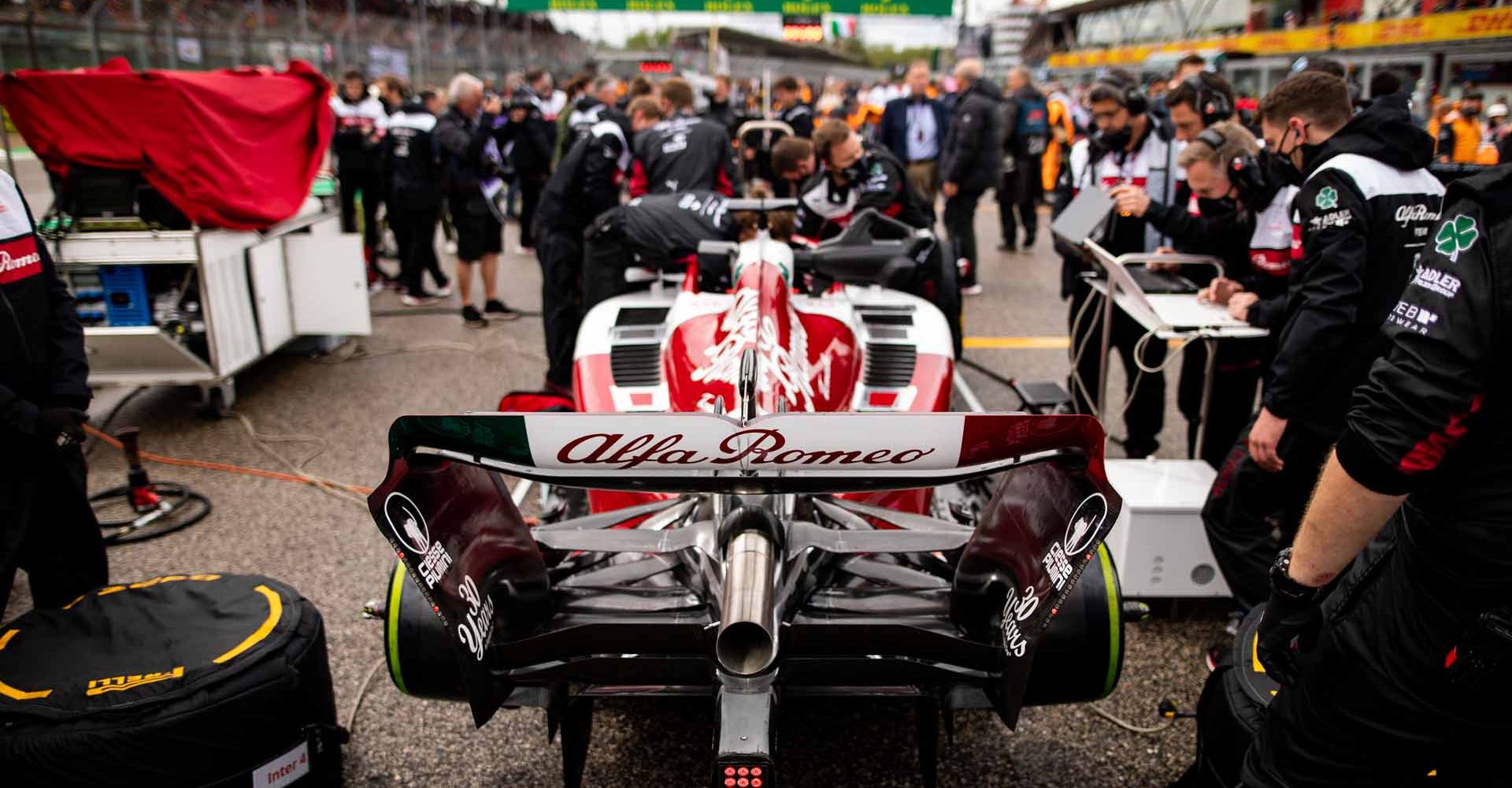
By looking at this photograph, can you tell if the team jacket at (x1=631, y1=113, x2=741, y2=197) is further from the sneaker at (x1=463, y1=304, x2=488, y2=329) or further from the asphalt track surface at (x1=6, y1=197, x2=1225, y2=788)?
the sneaker at (x1=463, y1=304, x2=488, y2=329)

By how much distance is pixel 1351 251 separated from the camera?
9.75 ft

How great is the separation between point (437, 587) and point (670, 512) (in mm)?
837

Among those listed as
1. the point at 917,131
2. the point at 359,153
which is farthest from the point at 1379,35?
the point at 359,153

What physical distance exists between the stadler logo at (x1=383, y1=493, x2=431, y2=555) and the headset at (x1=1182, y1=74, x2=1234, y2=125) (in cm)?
491

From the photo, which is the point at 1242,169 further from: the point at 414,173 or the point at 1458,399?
the point at 414,173

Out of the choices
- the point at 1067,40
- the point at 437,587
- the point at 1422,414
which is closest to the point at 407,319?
the point at 437,587

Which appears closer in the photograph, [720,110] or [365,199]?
[365,199]

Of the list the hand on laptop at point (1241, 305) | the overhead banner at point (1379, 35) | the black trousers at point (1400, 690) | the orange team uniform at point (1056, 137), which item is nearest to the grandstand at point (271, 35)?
the hand on laptop at point (1241, 305)

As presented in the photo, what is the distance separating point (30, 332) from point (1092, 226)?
390 cm

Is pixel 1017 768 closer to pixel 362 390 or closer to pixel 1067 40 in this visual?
pixel 362 390

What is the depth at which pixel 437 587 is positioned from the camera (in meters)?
2.15

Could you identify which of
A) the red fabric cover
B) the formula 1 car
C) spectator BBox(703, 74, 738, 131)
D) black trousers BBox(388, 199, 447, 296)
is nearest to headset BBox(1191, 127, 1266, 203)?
the formula 1 car

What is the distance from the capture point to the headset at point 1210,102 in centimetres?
581

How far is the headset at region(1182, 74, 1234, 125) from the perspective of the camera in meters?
5.81
